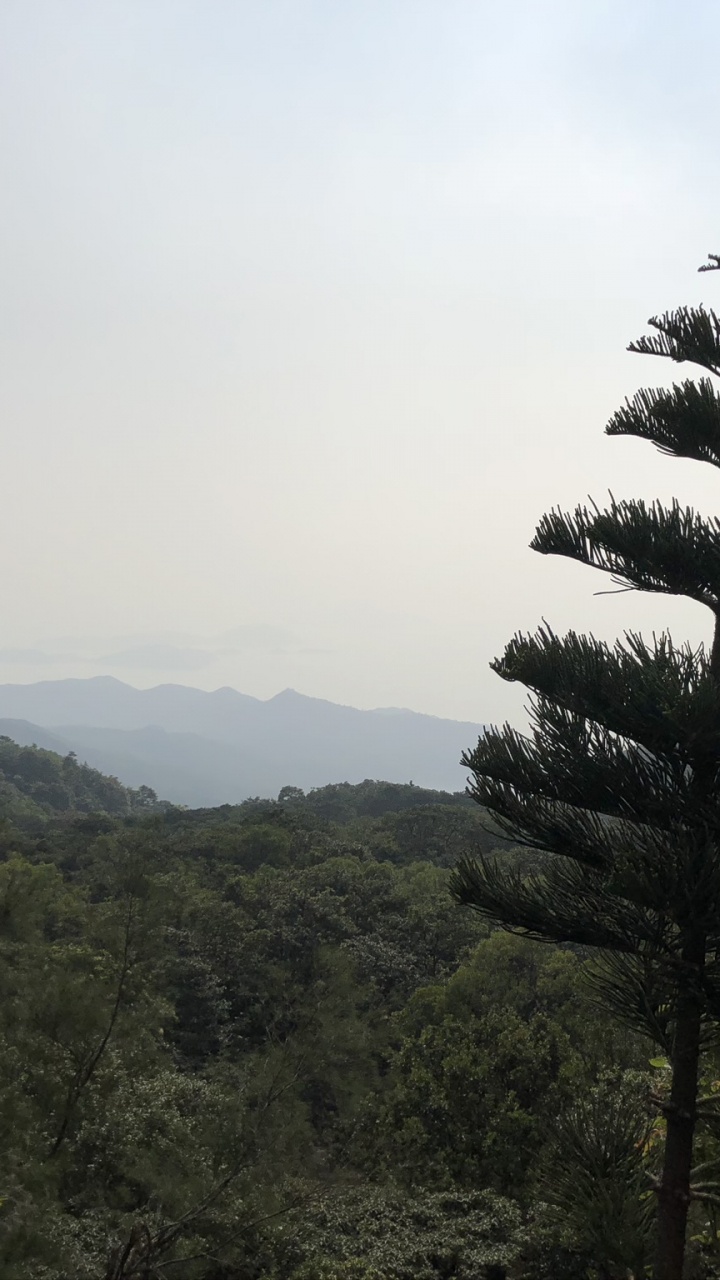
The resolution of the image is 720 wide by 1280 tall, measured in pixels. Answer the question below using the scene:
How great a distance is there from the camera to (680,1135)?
2.82 metres

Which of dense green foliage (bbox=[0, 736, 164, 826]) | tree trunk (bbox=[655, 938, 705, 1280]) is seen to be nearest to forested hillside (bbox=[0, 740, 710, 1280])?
tree trunk (bbox=[655, 938, 705, 1280])

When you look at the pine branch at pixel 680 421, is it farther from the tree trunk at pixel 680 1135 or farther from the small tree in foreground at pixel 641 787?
the tree trunk at pixel 680 1135

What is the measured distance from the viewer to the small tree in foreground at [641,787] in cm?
265

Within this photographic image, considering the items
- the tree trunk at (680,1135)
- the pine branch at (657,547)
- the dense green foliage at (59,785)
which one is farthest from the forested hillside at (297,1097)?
the dense green foliage at (59,785)

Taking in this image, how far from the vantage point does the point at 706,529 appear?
9.89 ft

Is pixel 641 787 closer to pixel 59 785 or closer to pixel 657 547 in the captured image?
pixel 657 547

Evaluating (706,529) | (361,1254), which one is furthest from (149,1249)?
(706,529)

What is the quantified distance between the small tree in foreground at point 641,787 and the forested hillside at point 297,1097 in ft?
0.82

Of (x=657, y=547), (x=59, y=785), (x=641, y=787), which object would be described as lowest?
(x=59, y=785)

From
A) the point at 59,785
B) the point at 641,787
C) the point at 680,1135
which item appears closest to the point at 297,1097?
the point at 680,1135

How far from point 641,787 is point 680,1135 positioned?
1132 millimetres

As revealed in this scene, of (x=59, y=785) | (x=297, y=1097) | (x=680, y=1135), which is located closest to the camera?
(x=680, y=1135)

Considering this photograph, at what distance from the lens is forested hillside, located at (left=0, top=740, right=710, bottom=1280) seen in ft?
21.1

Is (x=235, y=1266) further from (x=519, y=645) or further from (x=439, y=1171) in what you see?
(x=519, y=645)
